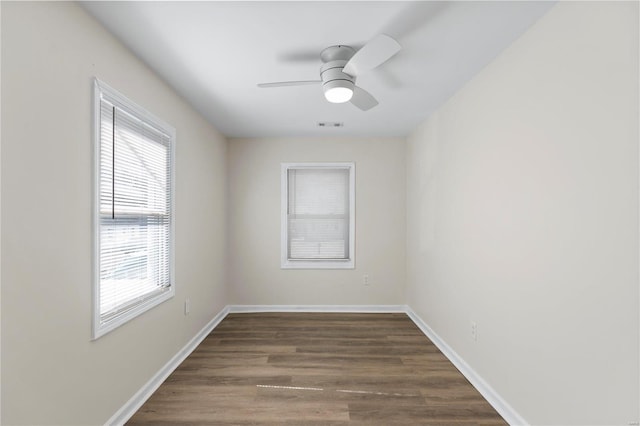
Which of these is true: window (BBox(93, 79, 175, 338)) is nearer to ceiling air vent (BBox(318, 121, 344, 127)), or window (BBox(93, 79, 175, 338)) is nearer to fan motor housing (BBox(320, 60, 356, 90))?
fan motor housing (BBox(320, 60, 356, 90))

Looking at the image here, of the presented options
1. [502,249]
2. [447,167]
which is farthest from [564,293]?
[447,167]

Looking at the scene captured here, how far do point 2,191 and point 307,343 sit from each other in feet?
9.04

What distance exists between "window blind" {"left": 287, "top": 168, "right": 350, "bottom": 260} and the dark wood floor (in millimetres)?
1154

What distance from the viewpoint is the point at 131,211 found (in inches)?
84.4

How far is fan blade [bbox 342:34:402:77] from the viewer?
1.63 metres

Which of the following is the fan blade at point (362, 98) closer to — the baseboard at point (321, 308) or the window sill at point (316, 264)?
the window sill at point (316, 264)

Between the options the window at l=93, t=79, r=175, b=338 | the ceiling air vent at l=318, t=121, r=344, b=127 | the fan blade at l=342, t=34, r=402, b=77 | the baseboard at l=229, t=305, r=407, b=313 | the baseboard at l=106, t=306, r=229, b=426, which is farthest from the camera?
the baseboard at l=229, t=305, r=407, b=313

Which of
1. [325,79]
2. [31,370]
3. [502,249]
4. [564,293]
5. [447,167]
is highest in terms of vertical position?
[325,79]

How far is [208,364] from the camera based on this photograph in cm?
283

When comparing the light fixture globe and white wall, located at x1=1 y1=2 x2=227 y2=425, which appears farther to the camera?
the light fixture globe

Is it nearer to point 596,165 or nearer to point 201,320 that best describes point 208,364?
point 201,320

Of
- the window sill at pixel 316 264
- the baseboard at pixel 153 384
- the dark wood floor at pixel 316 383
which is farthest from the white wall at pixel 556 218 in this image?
the baseboard at pixel 153 384

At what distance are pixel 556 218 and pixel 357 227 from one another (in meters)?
2.86

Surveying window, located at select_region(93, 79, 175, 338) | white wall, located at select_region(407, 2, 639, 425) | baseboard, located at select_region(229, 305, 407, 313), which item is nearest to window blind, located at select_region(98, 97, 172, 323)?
window, located at select_region(93, 79, 175, 338)
